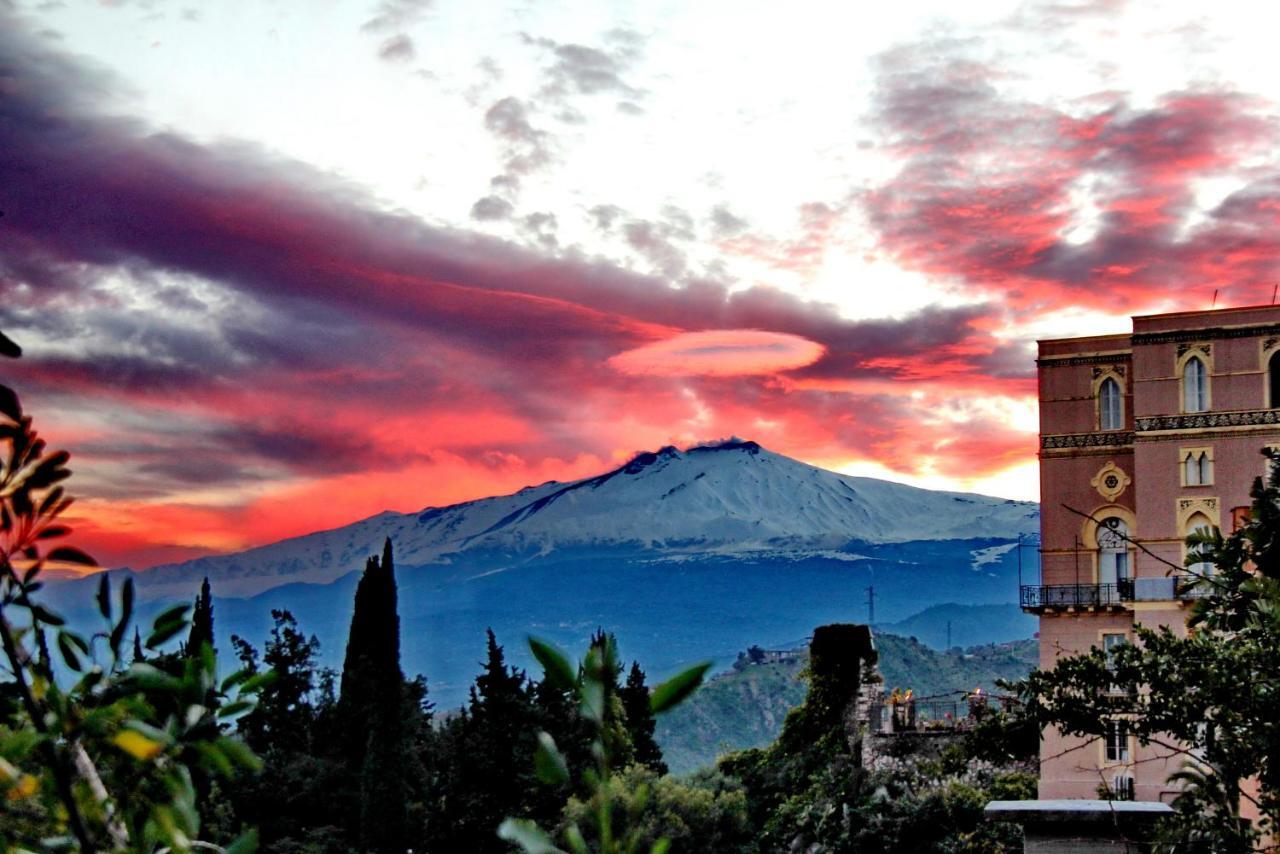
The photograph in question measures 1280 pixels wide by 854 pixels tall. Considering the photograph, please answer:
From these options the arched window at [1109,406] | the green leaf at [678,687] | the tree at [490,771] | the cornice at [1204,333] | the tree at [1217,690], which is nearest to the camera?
the green leaf at [678,687]

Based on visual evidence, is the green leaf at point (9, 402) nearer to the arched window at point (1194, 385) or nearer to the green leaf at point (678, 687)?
the green leaf at point (678, 687)

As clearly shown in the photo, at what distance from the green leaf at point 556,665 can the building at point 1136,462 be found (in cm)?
2818

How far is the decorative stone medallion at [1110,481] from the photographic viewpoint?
32125 mm

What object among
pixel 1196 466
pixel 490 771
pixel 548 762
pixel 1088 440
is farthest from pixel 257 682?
pixel 1088 440

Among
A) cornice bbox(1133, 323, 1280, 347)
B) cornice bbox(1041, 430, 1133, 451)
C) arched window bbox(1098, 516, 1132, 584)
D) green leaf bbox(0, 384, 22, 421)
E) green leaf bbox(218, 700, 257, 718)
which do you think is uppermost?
cornice bbox(1133, 323, 1280, 347)

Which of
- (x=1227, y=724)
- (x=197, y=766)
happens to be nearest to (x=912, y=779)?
(x=1227, y=724)

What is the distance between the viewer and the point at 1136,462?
30906mm

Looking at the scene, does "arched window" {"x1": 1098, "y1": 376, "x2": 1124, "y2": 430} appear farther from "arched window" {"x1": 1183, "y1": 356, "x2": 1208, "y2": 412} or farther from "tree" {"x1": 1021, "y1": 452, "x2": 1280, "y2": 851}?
"tree" {"x1": 1021, "y1": 452, "x2": 1280, "y2": 851}

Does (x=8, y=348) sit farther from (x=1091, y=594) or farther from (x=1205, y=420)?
(x=1091, y=594)

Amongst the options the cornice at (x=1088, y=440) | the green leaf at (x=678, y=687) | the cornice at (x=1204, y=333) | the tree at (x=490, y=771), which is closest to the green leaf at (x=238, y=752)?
the green leaf at (x=678, y=687)

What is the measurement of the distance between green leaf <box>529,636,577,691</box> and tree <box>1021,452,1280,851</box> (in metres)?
4.83

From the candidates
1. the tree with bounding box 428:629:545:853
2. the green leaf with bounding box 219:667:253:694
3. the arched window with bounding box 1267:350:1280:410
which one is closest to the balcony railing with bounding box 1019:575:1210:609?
the arched window with bounding box 1267:350:1280:410

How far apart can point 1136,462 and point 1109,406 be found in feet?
6.83

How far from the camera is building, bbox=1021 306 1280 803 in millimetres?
29812
